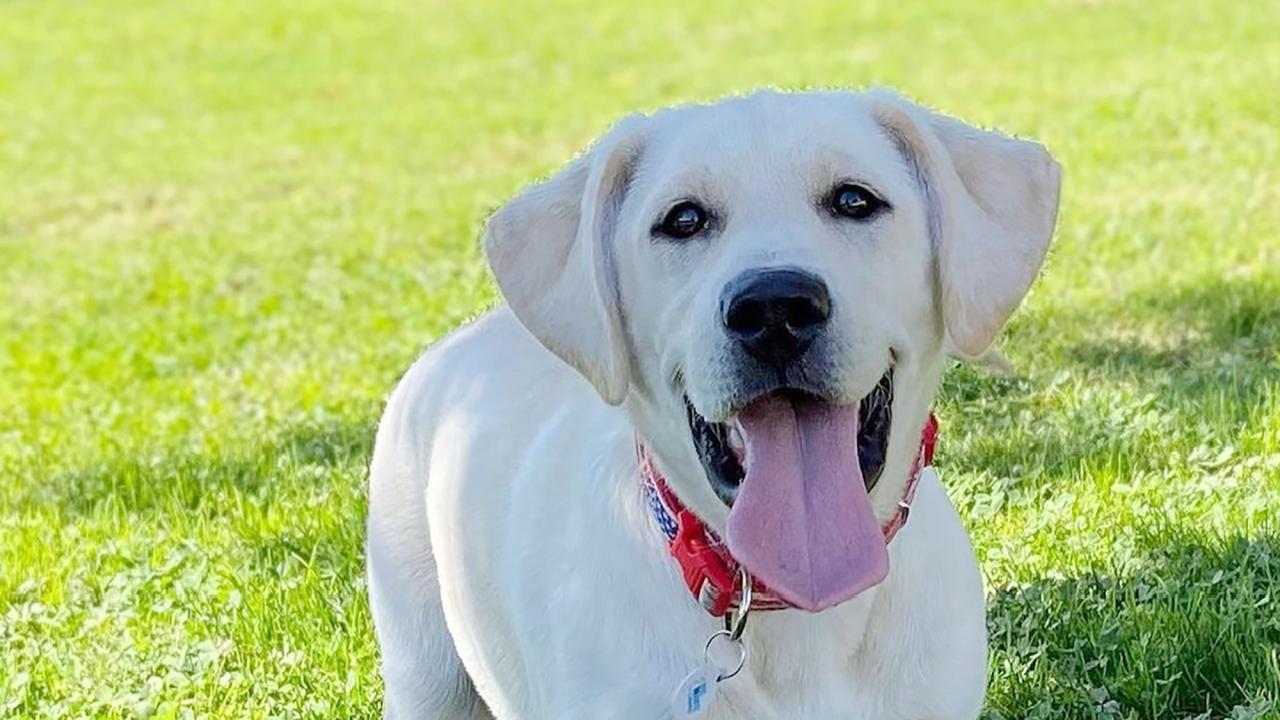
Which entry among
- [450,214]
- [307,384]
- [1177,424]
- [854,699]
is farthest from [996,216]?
[450,214]

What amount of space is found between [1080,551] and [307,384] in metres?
4.63

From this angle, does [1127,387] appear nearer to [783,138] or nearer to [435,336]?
[783,138]

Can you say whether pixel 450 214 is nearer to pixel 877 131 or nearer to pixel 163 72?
pixel 877 131

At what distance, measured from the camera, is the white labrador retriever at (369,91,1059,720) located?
3.24 metres

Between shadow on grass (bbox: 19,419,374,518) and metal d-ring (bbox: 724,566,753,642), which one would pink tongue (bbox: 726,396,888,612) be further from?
shadow on grass (bbox: 19,419,374,518)

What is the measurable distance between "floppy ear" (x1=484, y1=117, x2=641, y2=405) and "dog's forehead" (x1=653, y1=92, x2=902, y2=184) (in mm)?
111

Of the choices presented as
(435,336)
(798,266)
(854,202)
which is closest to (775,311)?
(798,266)

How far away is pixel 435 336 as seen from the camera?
8.98m

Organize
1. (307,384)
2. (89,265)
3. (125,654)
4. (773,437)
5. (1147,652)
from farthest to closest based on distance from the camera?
1. (89,265)
2. (307,384)
3. (125,654)
4. (1147,652)
5. (773,437)

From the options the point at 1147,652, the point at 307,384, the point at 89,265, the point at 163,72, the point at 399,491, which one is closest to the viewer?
the point at 1147,652

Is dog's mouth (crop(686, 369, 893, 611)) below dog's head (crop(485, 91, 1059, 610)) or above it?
below

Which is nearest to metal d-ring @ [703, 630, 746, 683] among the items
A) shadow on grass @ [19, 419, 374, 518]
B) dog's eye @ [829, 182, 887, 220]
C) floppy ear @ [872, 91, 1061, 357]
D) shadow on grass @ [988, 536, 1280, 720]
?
floppy ear @ [872, 91, 1061, 357]

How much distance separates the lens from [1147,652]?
4.15 meters

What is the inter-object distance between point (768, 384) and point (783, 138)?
46cm
